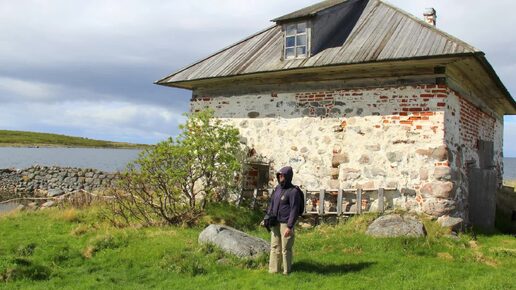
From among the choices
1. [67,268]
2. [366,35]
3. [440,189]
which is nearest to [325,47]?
[366,35]

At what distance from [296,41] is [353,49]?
1.82 meters

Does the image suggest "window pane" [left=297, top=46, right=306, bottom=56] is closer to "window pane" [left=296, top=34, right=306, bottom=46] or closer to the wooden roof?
"window pane" [left=296, top=34, right=306, bottom=46]

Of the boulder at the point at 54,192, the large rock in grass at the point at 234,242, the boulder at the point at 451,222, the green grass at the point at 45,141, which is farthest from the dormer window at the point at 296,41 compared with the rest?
the green grass at the point at 45,141

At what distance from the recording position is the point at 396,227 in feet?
32.4

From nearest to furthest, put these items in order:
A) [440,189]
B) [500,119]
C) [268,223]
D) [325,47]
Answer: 1. [268,223]
2. [440,189]
3. [325,47]
4. [500,119]

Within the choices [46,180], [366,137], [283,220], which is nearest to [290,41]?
[366,137]

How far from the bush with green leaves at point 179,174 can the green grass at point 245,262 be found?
1000 mm

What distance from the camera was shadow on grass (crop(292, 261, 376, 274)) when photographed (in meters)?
7.91

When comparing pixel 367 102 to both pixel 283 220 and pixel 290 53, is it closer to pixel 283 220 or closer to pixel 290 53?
pixel 290 53

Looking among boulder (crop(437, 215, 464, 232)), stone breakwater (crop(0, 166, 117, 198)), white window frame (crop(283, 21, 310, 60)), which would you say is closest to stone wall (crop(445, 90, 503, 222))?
boulder (crop(437, 215, 464, 232))

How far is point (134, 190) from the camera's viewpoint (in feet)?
40.2

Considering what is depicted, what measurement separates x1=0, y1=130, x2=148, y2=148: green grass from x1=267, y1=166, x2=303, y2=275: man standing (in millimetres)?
99876

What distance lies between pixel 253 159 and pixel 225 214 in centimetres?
194

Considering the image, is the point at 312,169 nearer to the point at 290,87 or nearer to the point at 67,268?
the point at 290,87
